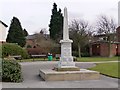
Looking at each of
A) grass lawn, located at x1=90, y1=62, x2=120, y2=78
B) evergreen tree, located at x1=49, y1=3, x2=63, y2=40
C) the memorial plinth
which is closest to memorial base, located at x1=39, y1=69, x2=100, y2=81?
the memorial plinth

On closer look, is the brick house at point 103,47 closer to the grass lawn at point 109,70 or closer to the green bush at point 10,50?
the green bush at point 10,50

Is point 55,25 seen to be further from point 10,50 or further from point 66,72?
point 66,72

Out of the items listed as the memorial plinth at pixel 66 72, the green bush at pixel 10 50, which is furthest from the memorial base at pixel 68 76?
the green bush at pixel 10 50

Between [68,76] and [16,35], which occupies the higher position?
[16,35]

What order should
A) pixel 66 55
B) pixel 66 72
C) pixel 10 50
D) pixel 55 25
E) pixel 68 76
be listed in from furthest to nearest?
pixel 55 25
pixel 10 50
pixel 66 55
pixel 66 72
pixel 68 76

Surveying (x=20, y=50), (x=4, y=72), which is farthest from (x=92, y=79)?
(x=20, y=50)

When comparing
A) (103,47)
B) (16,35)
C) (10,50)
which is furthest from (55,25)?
(10,50)

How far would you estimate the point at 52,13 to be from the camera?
228ft

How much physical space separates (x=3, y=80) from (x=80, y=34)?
36.6 metres

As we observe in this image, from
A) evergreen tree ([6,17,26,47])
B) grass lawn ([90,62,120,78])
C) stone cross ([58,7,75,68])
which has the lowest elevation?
grass lawn ([90,62,120,78])

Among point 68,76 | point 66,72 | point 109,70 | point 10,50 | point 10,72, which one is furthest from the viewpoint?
point 10,50

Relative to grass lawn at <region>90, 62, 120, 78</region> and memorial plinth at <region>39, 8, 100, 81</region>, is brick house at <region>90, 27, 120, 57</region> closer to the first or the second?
grass lawn at <region>90, 62, 120, 78</region>

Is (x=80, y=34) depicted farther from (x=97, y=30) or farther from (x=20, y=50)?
(x=20, y=50)

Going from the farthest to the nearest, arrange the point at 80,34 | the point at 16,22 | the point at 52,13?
the point at 52,13 → the point at 16,22 → the point at 80,34
